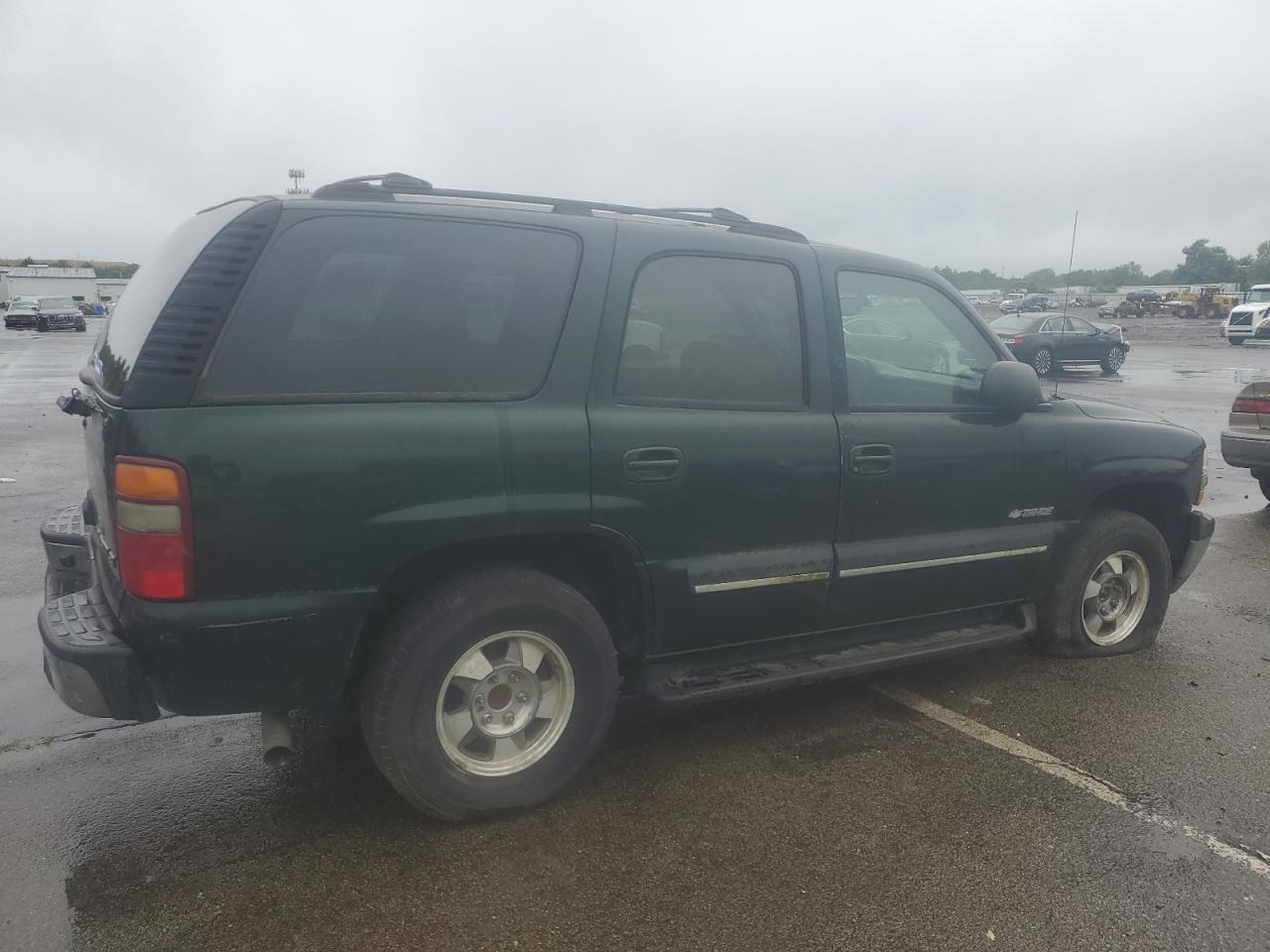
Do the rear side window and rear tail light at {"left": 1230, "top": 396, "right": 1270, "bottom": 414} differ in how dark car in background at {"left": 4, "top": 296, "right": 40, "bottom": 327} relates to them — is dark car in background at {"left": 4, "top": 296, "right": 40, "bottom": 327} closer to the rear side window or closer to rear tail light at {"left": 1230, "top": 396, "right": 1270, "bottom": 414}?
rear tail light at {"left": 1230, "top": 396, "right": 1270, "bottom": 414}

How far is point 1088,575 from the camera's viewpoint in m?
4.42

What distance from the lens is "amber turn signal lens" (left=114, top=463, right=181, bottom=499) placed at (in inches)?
101

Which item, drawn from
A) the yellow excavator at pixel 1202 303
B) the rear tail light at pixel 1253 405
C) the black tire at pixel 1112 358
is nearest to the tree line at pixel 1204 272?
the yellow excavator at pixel 1202 303

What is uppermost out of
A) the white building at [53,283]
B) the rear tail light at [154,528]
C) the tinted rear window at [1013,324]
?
the white building at [53,283]

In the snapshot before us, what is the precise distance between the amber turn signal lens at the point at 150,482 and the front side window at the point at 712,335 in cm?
137

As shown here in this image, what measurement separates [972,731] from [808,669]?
2.61 ft

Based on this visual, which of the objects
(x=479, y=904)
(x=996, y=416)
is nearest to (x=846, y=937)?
(x=479, y=904)

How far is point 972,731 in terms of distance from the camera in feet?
12.6

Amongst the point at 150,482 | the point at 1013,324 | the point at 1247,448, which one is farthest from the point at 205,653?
the point at 1013,324

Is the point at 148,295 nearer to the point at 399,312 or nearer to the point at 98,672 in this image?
the point at 399,312

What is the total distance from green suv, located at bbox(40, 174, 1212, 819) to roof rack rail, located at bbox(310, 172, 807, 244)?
0.02m

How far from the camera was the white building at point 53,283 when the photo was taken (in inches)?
2422

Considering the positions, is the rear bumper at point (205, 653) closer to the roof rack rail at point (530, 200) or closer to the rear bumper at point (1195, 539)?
the roof rack rail at point (530, 200)

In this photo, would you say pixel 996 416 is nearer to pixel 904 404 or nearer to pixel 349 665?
pixel 904 404
